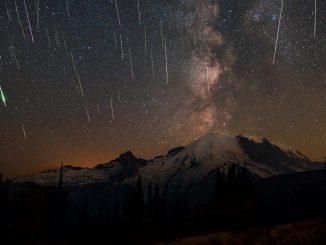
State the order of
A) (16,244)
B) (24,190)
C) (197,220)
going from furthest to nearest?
1. (197,220)
2. (24,190)
3. (16,244)

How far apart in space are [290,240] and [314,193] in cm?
Result: 6605

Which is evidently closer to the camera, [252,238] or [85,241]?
[252,238]

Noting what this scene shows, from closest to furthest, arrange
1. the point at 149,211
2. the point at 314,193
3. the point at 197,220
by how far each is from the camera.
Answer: the point at 197,220
the point at 149,211
the point at 314,193

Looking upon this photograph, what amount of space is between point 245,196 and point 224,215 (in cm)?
453

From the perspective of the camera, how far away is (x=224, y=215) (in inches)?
2591

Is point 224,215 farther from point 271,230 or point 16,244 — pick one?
point 271,230

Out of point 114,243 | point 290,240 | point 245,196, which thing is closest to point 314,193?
point 245,196

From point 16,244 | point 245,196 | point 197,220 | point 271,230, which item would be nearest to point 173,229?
point 197,220

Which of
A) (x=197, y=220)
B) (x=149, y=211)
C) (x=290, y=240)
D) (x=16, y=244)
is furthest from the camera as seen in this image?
(x=149, y=211)

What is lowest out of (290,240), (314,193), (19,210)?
(290,240)

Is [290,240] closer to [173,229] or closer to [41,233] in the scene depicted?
[41,233]

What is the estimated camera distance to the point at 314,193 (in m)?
88.6

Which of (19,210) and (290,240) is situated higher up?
(19,210)

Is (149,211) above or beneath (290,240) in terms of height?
above
